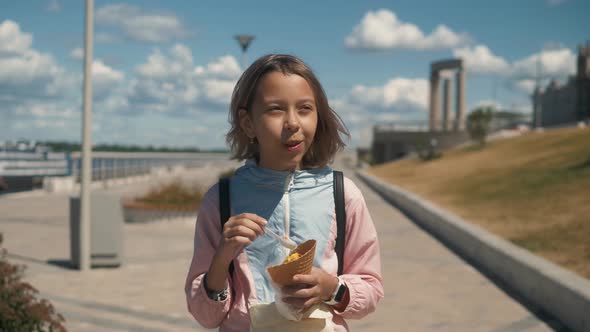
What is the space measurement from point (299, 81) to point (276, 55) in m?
0.15

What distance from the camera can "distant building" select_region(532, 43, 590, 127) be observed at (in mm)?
69000

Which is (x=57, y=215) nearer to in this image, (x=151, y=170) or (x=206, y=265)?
(x=206, y=265)

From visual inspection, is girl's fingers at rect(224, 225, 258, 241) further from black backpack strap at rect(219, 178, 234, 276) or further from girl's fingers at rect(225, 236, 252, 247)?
black backpack strap at rect(219, 178, 234, 276)

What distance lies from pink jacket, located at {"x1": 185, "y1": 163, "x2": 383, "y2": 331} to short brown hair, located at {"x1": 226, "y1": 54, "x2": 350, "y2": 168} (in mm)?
97

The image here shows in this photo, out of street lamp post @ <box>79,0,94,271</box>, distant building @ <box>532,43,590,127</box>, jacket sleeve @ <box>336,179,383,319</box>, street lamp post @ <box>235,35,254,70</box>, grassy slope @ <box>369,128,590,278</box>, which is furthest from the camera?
distant building @ <box>532,43,590,127</box>

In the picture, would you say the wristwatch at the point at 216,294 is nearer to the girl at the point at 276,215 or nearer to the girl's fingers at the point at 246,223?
the girl at the point at 276,215

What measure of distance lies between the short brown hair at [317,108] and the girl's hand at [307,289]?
1.54 ft

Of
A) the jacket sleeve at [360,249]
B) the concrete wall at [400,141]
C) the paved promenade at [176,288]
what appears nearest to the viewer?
the jacket sleeve at [360,249]

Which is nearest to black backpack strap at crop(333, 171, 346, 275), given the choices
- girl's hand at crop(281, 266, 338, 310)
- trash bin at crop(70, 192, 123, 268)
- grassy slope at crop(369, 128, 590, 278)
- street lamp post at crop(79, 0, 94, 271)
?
girl's hand at crop(281, 266, 338, 310)

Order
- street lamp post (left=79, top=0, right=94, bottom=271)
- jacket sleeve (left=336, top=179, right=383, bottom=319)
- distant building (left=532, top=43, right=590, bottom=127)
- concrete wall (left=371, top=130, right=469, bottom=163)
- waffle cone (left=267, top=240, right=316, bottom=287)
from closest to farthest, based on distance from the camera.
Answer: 1. waffle cone (left=267, top=240, right=316, bottom=287)
2. jacket sleeve (left=336, top=179, right=383, bottom=319)
3. street lamp post (left=79, top=0, right=94, bottom=271)
4. concrete wall (left=371, top=130, right=469, bottom=163)
5. distant building (left=532, top=43, right=590, bottom=127)

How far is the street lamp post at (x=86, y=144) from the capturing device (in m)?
9.09

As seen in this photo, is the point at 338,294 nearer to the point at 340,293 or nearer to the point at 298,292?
the point at 340,293

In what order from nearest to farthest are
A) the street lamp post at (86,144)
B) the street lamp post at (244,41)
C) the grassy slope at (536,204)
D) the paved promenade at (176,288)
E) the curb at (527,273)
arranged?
1. the curb at (527,273)
2. the paved promenade at (176,288)
3. the street lamp post at (86,144)
4. the grassy slope at (536,204)
5. the street lamp post at (244,41)

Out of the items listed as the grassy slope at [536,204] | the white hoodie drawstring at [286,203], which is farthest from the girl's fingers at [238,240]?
the grassy slope at [536,204]
